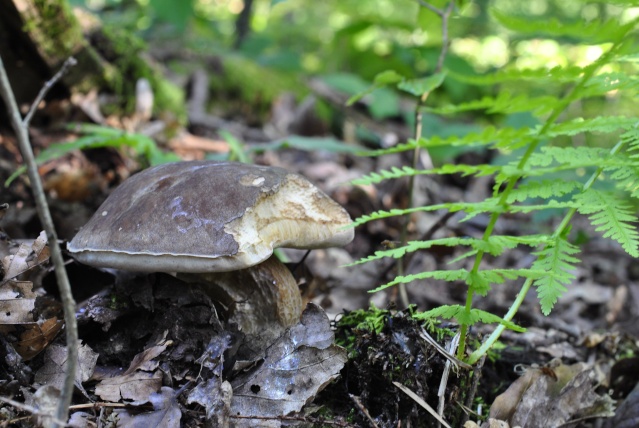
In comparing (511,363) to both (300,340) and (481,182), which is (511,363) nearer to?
(300,340)

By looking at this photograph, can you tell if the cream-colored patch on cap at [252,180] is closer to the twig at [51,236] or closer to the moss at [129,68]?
the twig at [51,236]

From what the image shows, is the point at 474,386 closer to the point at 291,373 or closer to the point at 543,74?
the point at 291,373

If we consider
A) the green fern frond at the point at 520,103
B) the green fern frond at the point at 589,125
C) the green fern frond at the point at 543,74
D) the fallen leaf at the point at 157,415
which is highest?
the green fern frond at the point at 543,74

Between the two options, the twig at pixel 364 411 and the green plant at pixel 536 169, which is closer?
the green plant at pixel 536 169

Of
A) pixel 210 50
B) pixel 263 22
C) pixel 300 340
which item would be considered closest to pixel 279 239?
pixel 300 340

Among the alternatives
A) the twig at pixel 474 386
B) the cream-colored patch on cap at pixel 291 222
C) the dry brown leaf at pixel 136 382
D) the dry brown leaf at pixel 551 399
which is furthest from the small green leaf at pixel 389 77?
the dry brown leaf at pixel 136 382
